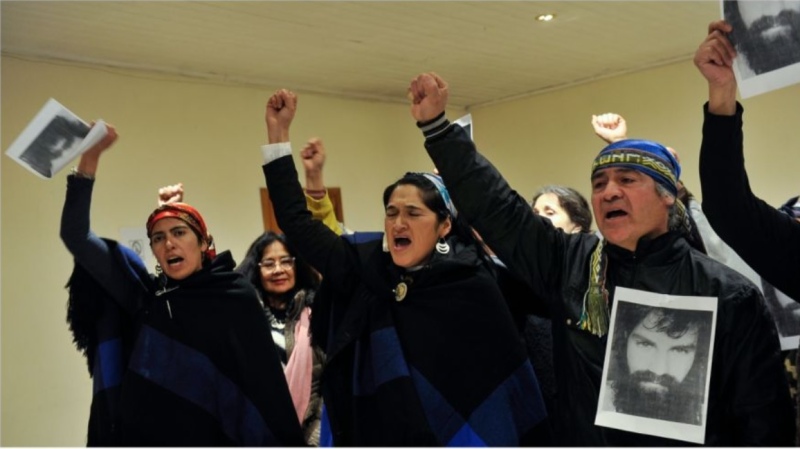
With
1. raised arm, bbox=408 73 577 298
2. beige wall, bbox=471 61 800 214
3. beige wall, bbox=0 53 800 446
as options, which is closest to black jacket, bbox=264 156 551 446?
raised arm, bbox=408 73 577 298

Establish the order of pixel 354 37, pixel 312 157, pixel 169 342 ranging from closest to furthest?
pixel 169 342 < pixel 312 157 < pixel 354 37

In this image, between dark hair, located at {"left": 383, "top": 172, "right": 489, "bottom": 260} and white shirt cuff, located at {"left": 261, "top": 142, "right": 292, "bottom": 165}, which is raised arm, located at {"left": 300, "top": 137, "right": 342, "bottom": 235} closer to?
white shirt cuff, located at {"left": 261, "top": 142, "right": 292, "bottom": 165}

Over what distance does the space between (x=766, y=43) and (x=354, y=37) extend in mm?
3028

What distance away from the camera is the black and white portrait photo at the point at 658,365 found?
143cm

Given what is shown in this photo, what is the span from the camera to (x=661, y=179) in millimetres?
1619

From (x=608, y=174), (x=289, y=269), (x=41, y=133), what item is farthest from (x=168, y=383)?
(x=608, y=174)

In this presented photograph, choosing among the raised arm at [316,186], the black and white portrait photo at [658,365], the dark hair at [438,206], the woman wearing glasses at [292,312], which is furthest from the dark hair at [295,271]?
the black and white portrait photo at [658,365]

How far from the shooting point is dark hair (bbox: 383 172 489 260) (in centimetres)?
210

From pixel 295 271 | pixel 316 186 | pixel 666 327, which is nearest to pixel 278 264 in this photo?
pixel 295 271

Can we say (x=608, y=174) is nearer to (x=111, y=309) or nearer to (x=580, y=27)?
(x=111, y=309)

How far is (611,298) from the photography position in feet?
5.08

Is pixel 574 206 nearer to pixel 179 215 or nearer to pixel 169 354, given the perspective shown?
pixel 179 215

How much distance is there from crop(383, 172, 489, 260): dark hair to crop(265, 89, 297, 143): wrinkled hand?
1.20 feet

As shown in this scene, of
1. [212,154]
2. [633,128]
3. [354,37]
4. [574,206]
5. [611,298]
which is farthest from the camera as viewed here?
[633,128]
